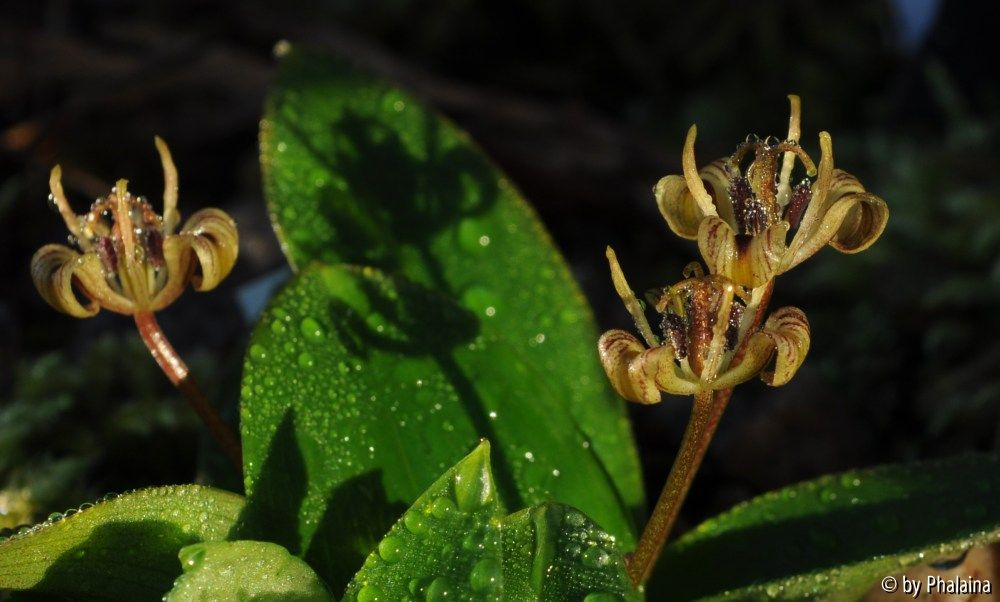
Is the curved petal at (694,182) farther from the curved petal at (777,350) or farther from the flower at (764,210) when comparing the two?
the curved petal at (777,350)

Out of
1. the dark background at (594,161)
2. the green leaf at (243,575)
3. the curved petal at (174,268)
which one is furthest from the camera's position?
the dark background at (594,161)

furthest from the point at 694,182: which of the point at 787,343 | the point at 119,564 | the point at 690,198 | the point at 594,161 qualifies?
the point at 594,161

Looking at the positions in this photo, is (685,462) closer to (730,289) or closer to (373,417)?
(730,289)

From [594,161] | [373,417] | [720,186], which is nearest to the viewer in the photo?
[720,186]

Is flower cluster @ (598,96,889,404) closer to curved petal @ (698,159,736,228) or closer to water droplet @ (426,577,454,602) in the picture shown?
curved petal @ (698,159,736,228)

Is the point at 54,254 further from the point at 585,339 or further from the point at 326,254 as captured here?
the point at 585,339

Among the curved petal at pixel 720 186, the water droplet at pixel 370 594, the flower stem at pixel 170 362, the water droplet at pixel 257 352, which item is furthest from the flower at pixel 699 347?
the flower stem at pixel 170 362
